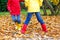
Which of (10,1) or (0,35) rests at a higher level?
(10,1)

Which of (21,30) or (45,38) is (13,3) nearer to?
(21,30)

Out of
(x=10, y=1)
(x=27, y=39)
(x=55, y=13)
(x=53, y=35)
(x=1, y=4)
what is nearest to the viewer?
(x=27, y=39)

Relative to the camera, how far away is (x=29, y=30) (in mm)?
9820

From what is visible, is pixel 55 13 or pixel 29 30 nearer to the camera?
pixel 29 30

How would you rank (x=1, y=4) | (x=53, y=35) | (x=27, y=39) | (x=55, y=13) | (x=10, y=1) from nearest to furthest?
1. (x=27, y=39)
2. (x=53, y=35)
3. (x=10, y=1)
4. (x=55, y=13)
5. (x=1, y=4)

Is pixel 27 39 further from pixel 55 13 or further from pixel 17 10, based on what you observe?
pixel 55 13

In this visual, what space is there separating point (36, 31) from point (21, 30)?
0.58 meters

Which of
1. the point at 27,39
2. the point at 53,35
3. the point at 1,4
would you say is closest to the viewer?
the point at 27,39

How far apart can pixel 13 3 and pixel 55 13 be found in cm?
688

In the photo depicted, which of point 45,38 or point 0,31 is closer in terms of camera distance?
point 45,38

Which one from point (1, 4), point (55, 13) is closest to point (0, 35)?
point (55, 13)

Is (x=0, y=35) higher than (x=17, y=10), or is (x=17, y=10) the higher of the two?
(x=17, y=10)

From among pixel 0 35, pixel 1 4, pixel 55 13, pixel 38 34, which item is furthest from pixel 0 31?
pixel 1 4

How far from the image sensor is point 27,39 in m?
8.43
